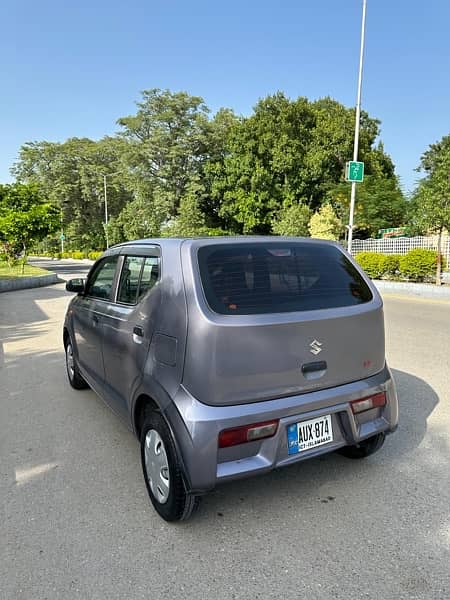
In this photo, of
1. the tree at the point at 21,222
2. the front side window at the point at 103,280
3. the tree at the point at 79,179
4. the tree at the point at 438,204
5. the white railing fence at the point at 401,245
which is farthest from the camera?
the tree at the point at 79,179

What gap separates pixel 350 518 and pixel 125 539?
1.30 m

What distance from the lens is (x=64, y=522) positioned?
247cm

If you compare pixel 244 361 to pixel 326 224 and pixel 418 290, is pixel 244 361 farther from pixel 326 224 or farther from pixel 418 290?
pixel 326 224

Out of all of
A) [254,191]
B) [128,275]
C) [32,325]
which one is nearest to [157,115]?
[254,191]

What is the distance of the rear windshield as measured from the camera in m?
2.34

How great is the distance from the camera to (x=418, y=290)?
43.8 ft

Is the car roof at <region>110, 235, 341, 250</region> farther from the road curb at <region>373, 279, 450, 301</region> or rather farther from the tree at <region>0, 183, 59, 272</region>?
the tree at <region>0, 183, 59, 272</region>

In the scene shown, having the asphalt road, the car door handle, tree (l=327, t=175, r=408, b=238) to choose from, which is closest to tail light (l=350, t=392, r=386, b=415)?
the asphalt road

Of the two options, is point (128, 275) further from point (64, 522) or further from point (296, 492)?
point (296, 492)

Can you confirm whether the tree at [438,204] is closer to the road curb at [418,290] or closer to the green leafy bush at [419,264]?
the green leafy bush at [419,264]

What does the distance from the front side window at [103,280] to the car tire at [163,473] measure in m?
1.33

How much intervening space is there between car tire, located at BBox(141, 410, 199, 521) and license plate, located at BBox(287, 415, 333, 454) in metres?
0.64

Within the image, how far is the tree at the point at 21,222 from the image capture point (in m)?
20.0

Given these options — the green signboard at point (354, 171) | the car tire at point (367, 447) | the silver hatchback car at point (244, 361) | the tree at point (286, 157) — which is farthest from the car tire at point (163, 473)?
the tree at point (286, 157)
